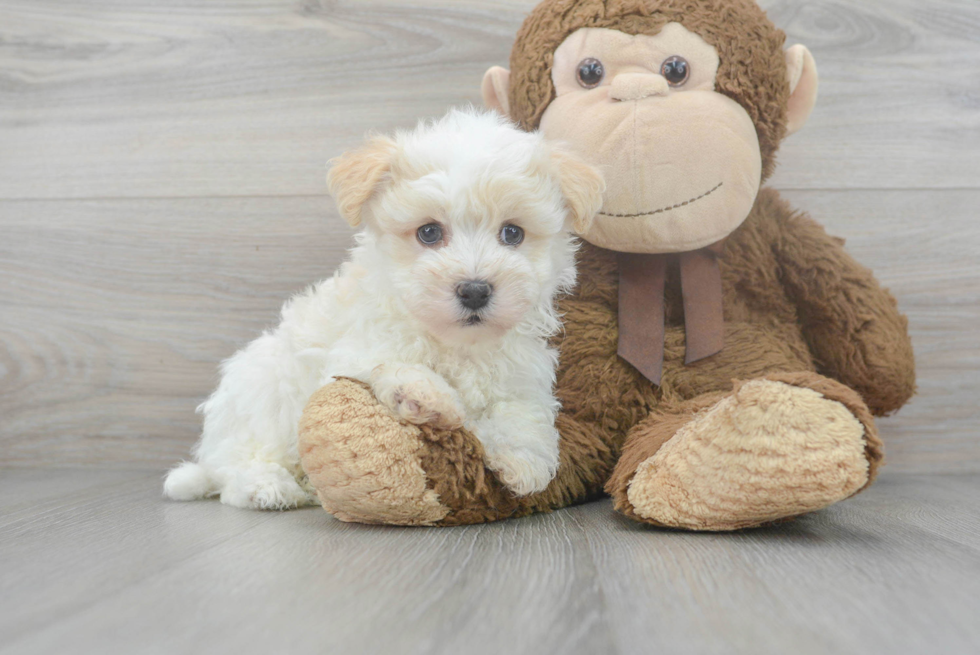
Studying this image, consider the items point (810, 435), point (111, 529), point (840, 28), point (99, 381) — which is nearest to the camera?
point (810, 435)

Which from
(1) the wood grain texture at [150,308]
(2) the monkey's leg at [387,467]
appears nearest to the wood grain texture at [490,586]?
(2) the monkey's leg at [387,467]

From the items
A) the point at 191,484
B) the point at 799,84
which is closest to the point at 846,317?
the point at 799,84

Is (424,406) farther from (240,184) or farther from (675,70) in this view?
(240,184)

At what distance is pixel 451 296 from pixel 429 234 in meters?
0.11

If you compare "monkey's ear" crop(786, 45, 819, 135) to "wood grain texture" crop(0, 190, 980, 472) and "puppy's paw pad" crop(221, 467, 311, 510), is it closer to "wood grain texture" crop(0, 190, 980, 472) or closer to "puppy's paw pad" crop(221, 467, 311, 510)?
"wood grain texture" crop(0, 190, 980, 472)

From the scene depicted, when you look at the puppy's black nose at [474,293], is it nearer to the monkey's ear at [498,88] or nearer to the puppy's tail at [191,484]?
the monkey's ear at [498,88]

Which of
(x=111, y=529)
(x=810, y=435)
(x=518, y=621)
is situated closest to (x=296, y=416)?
(x=111, y=529)

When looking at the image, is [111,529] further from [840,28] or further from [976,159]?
[976,159]

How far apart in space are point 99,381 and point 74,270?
0.80 feet

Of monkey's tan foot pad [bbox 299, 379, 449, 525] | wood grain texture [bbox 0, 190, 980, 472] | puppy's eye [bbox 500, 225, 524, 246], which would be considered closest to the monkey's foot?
monkey's tan foot pad [bbox 299, 379, 449, 525]

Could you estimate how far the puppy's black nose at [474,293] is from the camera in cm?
92

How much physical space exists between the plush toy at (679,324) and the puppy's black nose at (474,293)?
0.54ft

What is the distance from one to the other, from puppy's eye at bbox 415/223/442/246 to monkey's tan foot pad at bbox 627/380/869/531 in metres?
0.42

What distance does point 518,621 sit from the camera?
0.65 m
